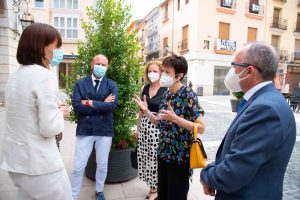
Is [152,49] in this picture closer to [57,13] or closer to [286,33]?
[57,13]

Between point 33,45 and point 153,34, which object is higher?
point 153,34

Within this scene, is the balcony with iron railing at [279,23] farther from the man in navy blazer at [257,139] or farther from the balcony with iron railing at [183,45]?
the man in navy blazer at [257,139]

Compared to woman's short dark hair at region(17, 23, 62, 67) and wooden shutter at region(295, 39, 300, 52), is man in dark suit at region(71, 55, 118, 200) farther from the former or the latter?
wooden shutter at region(295, 39, 300, 52)

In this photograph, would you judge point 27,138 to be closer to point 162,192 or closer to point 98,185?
point 162,192

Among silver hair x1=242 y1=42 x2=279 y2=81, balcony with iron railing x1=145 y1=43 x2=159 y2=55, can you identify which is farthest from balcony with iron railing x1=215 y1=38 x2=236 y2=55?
silver hair x1=242 y1=42 x2=279 y2=81

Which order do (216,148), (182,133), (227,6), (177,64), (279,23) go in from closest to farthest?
1. (182,133)
2. (177,64)
3. (216,148)
4. (227,6)
5. (279,23)

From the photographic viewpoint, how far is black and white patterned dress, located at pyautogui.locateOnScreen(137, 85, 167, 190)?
336 cm

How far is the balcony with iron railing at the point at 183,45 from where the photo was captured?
25.0 m

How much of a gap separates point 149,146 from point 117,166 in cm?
77

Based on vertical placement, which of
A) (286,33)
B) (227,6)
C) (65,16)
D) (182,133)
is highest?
(227,6)

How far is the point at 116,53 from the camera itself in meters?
3.94

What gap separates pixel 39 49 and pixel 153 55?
3321 cm

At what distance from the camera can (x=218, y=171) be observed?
61.9 inches

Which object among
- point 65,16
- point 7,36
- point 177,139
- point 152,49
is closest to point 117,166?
point 177,139
